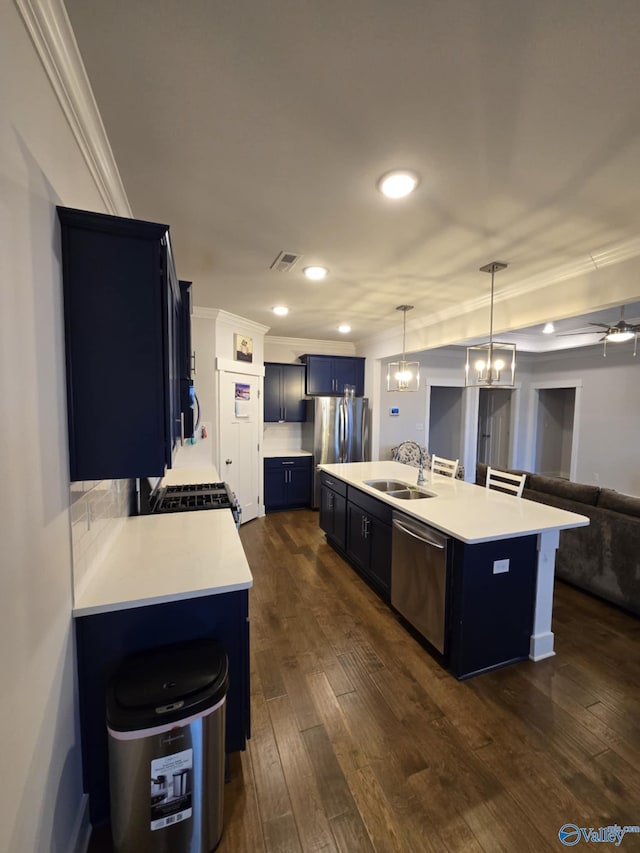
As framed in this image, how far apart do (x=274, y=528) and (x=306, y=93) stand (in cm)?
420

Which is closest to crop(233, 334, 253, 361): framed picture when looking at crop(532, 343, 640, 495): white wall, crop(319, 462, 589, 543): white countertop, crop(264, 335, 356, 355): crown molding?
crop(264, 335, 356, 355): crown molding

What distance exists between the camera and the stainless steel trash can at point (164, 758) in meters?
1.09

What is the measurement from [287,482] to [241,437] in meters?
1.16

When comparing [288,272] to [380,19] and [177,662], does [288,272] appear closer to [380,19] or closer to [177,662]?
[380,19]

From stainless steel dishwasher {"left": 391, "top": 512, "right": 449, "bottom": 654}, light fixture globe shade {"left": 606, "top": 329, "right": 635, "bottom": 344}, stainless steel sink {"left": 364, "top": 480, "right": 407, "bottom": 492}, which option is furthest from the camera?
light fixture globe shade {"left": 606, "top": 329, "right": 635, "bottom": 344}

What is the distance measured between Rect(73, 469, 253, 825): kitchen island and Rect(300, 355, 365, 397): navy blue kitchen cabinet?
13.5 feet

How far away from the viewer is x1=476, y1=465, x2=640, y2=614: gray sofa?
8.66ft

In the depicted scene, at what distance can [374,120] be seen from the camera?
4.38ft

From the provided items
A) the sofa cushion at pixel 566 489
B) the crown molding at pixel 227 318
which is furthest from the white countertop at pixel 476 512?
the crown molding at pixel 227 318

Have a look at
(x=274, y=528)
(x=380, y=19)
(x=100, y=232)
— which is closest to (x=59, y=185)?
(x=100, y=232)

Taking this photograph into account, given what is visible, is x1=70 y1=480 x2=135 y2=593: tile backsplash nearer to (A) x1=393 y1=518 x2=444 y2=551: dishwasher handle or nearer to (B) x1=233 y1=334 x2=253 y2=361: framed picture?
(A) x1=393 y1=518 x2=444 y2=551: dishwasher handle

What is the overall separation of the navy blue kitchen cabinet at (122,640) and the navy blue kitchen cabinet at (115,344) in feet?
1.87

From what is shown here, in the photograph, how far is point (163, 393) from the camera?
1.26 metres

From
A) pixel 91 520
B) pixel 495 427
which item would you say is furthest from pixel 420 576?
pixel 495 427
